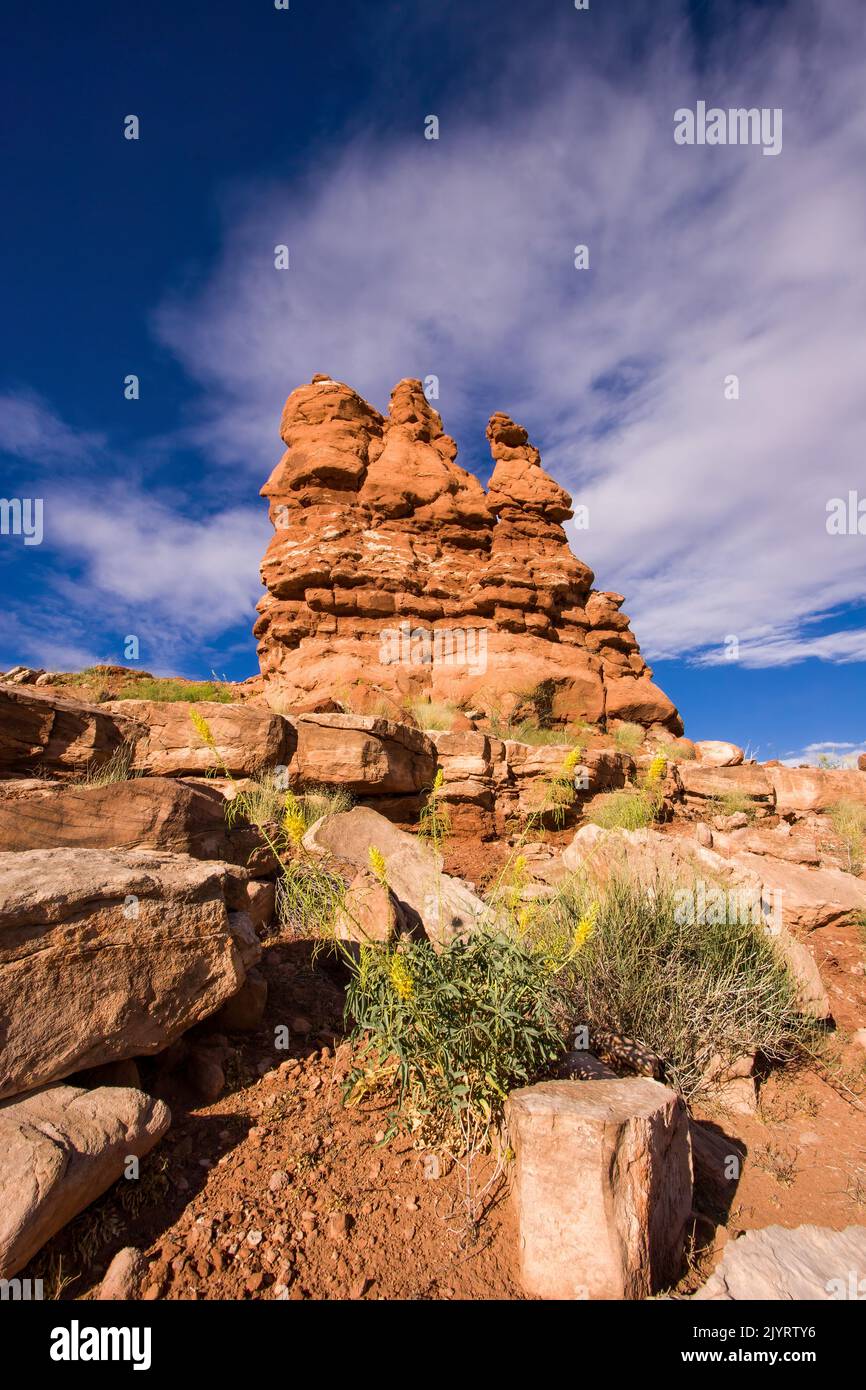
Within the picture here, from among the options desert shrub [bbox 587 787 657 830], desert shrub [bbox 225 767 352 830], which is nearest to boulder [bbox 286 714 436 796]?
desert shrub [bbox 225 767 352 830]

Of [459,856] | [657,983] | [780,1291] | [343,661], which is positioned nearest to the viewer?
[780,1291]

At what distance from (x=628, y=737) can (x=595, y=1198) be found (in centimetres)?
1477

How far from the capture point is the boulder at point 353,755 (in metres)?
7.37

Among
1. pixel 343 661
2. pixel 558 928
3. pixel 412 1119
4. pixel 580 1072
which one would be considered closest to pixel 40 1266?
pixel 412 1119

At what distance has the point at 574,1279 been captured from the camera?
200 cm

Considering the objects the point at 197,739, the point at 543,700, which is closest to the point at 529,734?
the point at 543,700

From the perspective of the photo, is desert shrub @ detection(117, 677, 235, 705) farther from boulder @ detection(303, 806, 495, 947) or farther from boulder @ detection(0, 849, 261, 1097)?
boulder @ detection(0, 849, 261, 1097)

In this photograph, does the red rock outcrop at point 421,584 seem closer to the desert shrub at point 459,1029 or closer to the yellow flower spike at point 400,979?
the desert shrub at point 459,1029

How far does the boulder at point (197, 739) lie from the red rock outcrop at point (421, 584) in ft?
29.9

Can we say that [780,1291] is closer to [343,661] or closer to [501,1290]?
[501,1290]

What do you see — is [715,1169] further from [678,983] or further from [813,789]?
[813,789]

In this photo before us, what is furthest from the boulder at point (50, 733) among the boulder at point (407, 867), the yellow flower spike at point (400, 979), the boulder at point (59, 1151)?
the yellow flower spike at point (400, 979)

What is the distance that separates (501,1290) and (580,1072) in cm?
94

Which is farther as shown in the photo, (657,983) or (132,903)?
(657,983)
